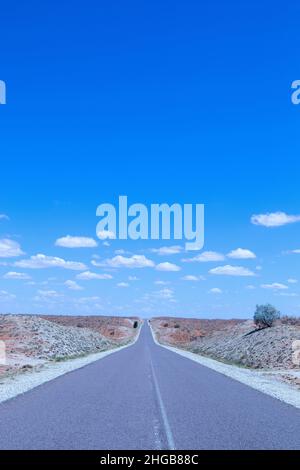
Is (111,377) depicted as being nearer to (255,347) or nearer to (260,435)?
(260,435)

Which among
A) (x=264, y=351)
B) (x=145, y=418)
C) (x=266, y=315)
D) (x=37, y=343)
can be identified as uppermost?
(x=266, y=315)

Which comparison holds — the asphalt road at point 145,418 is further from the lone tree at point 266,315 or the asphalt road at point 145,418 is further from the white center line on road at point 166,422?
the lone tree at point 266,315

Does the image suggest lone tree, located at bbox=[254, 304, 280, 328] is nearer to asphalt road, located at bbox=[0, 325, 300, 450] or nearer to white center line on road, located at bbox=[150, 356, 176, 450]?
asphalt road, located at bbox=[0, 325, 300, 450]

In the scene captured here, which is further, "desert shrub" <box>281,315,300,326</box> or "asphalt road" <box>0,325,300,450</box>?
"desert shrub" <box>281,315,300,326</box>

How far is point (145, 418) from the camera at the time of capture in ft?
43.4

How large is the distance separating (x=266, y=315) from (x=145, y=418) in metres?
43.9

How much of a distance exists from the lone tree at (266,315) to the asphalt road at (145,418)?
34.6 meters

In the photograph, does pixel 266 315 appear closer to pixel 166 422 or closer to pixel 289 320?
pixel 289 320

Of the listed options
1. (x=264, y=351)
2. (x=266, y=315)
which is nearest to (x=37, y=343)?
(x=264, y=351)

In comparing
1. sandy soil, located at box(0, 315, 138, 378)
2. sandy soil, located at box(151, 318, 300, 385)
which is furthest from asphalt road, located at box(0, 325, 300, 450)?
sandy soil, located at box(0, 315, 138, 378)

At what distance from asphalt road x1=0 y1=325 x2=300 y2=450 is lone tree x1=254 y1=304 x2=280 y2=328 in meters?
34.6

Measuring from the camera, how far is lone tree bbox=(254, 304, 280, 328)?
181 feet
